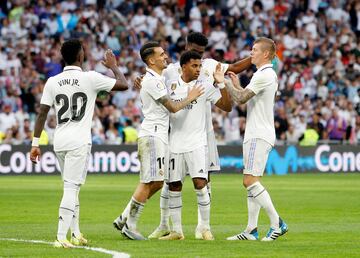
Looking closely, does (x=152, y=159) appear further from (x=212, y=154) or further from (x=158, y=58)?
(x=158, y=58)

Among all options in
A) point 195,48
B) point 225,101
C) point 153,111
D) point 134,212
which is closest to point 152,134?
point 153,111

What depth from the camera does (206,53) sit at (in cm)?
4009

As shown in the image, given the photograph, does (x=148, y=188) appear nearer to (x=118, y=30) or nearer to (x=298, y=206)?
(x=298, y=206)

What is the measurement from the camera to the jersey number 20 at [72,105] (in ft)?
44.2

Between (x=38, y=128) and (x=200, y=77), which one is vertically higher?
(x=200, y=77)

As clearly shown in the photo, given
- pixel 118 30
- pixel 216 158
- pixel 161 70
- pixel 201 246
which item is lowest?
pixel 201 246

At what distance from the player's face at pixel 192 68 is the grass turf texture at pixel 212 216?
219cm

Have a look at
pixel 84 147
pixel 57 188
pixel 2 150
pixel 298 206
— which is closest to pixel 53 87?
pixel 84 147

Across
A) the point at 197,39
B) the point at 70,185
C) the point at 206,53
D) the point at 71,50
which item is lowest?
the point at 70,185

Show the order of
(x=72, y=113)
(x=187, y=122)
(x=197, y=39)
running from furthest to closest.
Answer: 1. (x=197, y=39)
2. (x=187, y=122)
3. (x=72, y=113)

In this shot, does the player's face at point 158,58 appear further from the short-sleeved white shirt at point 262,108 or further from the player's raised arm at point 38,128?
the player's raised arm at point 38,128

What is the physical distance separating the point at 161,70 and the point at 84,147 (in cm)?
197

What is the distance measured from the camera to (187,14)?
4203 centimetres

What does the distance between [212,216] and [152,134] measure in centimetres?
480
